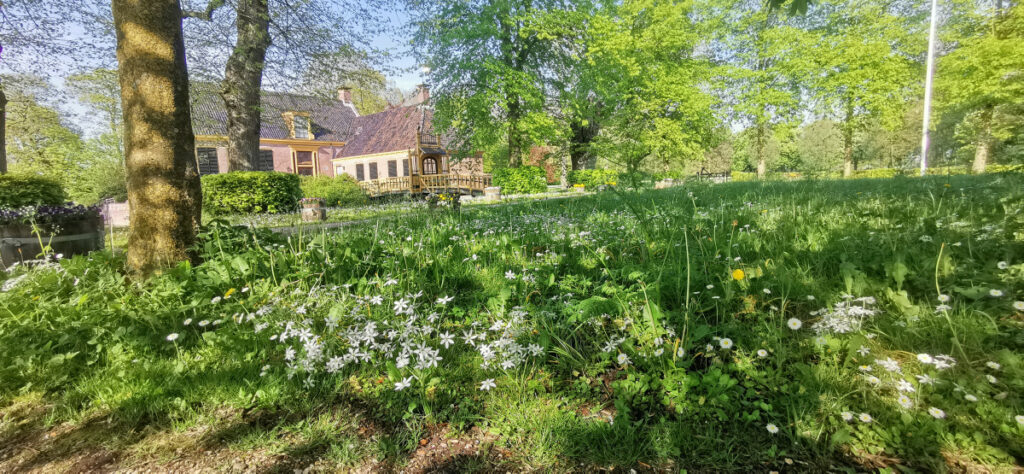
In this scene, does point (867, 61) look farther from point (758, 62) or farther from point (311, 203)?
point (311, 203)

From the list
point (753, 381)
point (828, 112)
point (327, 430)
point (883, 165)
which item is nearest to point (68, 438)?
point (327, 430)

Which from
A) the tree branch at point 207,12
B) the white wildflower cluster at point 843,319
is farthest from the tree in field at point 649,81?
the white wildflower cluster at point 843,319

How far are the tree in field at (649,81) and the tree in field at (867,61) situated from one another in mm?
6294

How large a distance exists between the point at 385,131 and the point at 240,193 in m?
21.9

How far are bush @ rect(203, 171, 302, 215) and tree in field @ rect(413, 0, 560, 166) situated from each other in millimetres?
8453

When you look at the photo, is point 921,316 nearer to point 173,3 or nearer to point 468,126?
point 173,3

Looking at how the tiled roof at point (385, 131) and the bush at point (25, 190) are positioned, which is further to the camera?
the tiled roof at point (385, 131)

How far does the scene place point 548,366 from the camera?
184cm

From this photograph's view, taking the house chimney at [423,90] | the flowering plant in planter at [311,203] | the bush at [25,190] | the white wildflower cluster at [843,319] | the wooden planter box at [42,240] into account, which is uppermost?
the house chimney at [423,90]

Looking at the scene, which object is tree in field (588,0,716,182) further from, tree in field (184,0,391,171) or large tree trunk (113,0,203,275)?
large tree trunk (113,0,203,275)

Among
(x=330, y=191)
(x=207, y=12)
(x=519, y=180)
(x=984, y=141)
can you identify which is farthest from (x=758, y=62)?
(x=207, y=12)

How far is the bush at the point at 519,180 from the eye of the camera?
19.1 meters

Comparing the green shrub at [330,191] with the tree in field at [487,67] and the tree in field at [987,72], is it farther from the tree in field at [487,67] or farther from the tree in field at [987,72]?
the tree in field at [987,72]

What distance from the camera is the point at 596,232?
3.71m
